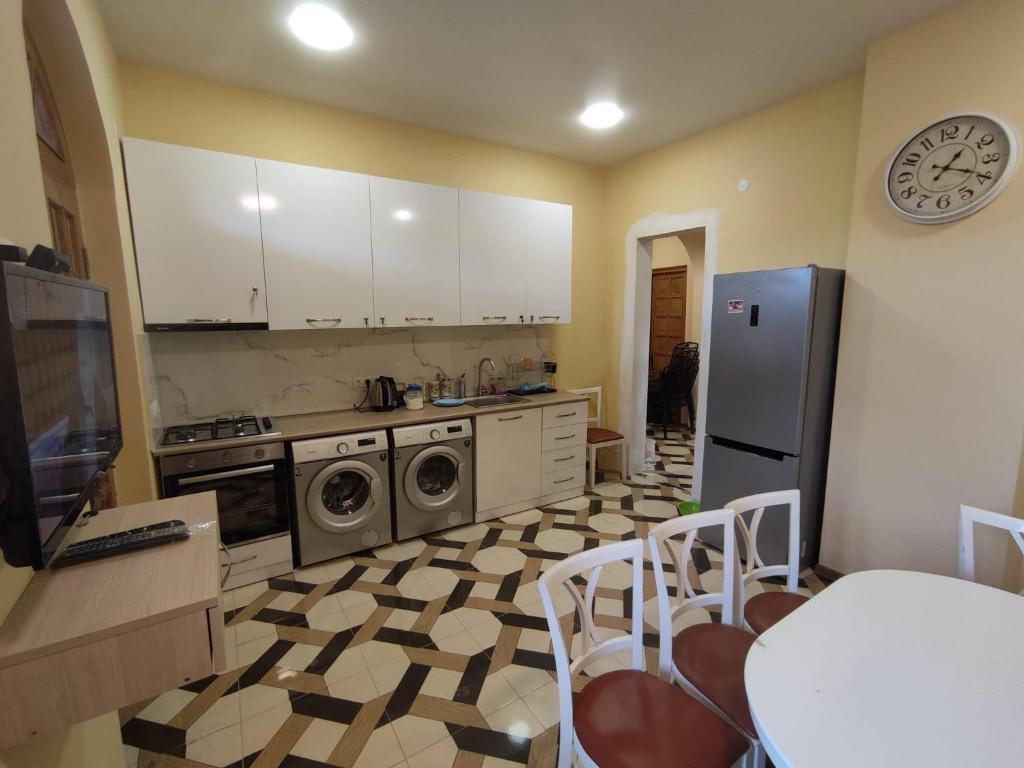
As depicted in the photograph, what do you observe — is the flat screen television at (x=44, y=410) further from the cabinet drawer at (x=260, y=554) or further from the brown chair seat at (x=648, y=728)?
the cabinet drawer at (x=260, y=554)

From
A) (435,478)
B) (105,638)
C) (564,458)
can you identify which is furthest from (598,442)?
(105,638)

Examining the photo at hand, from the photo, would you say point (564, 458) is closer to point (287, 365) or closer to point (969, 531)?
point (287, 365)

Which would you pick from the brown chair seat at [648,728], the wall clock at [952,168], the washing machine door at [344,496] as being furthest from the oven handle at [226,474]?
the wall clock at [952,168]

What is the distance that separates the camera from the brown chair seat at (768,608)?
1567 millimetres

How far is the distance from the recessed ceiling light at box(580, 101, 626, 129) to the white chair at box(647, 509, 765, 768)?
2.55m

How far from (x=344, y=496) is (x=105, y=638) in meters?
1.95

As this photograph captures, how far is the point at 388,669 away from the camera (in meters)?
1.92

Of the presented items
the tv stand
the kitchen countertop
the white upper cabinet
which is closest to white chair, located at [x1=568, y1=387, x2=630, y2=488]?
the kitchen countertop

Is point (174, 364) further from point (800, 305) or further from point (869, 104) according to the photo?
point (869, 104)

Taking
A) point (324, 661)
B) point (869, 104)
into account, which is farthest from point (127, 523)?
point (869, 104)

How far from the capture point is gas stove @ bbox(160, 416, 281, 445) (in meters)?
2.37

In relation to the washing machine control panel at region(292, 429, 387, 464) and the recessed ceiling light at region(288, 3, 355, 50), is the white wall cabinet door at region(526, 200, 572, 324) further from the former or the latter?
the recessed ceiling light at region(288, 3, 355, 50)

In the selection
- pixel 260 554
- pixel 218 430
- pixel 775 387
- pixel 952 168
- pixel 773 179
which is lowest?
pixel 260 554

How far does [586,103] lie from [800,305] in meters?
1.74
